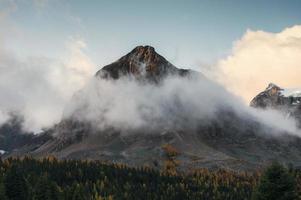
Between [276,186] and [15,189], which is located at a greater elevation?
[15,189]

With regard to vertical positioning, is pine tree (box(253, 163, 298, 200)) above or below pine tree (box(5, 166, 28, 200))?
below

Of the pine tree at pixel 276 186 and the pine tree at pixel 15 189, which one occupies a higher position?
the pine tree at pixel 15 189

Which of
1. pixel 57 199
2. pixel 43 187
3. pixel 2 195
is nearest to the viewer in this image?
pixel 2 195

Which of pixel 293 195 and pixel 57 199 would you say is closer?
pixel 293 195

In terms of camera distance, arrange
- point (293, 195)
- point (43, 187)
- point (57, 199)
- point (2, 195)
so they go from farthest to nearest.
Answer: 1. point (57, 199)
2. point (43, 187)
3. point (2, 195)
4. point (293, 195)

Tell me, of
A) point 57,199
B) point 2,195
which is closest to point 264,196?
point 2,195

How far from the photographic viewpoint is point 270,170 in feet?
178

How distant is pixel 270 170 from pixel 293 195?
3.62 meters

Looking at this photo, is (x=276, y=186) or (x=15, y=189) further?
(x=15, y=189)

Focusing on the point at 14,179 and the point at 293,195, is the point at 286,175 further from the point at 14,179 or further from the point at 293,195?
the point at 14,179

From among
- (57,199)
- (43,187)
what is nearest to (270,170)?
(43,187)

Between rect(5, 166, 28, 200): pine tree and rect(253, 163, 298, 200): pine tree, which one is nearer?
rect(253, 163, 298, 200): pine tree

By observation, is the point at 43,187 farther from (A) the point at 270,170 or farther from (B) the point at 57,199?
(A) the point at 270,170

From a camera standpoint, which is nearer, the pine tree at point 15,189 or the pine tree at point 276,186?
the pine tree at point 276,186
